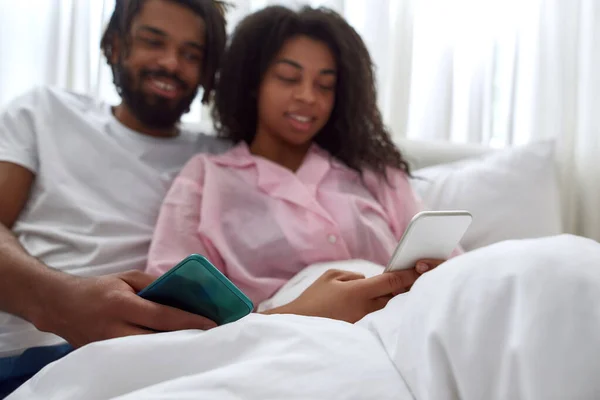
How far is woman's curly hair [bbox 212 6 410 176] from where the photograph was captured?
3.70 ft

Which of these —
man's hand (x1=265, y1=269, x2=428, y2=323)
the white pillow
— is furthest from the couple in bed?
the white pillow

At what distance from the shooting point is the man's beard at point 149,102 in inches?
45.1

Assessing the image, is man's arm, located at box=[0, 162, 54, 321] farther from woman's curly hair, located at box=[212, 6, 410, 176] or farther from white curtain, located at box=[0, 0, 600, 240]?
white curtain, located at box=[0, 0, 600, 240]

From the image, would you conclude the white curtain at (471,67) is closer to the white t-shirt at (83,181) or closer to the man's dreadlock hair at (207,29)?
the man's dreadlock hair at (207,29)

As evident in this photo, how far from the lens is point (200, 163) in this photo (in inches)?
42.1

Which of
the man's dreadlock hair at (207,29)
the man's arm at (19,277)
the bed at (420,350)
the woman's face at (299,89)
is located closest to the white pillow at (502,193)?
the woman's face at (299,89)

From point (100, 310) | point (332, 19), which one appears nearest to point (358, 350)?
point (100, 310)

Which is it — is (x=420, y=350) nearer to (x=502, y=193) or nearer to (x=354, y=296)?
(x=354, y=296)

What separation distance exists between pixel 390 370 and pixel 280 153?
0.76m

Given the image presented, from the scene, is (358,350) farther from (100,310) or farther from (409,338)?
(100,310)

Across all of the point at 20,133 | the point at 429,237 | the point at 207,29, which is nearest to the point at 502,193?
the point at 429,237

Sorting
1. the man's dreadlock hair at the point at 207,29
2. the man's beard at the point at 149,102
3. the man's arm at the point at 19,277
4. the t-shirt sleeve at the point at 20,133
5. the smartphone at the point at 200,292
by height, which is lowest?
the man's arm at the point at 19,277

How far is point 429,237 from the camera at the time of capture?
716mm

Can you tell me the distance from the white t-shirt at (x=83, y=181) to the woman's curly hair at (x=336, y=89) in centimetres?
16
